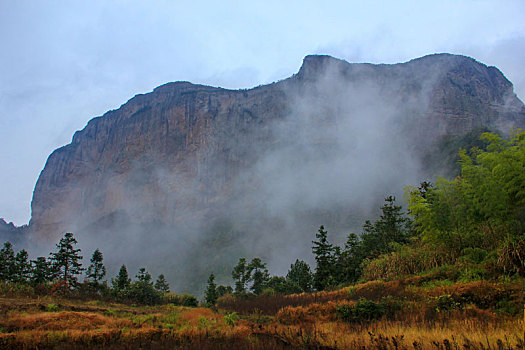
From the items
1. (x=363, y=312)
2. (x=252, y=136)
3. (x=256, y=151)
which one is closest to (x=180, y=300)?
(x=363, y=312)

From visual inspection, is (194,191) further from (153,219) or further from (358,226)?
(358,226)

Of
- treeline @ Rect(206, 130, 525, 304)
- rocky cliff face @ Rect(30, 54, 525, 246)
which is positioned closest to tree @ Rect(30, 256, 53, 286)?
treeline @ Rect(206, 130, 525, 304)

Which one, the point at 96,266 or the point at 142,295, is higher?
Result: the point at 96,266

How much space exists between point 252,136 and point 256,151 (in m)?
8.24

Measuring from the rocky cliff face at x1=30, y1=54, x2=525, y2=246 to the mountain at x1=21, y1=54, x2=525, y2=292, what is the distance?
52 cm

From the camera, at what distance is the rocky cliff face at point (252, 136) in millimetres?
130875

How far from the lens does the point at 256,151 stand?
486ft

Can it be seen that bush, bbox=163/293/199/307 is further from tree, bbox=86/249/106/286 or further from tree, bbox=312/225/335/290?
tree, bbox=312/225/335/290

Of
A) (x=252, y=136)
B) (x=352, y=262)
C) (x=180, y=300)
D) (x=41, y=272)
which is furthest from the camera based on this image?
(x=252, y=136)

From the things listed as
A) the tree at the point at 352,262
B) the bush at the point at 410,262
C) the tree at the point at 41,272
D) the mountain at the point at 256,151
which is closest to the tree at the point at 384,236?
the tree at the point at 352,262

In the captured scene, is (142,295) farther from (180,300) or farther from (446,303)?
(446,303)

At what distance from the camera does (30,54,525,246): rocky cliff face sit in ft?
429

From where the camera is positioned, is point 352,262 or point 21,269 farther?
point 352,262

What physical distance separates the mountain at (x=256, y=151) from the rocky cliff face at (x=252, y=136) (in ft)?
1.69
